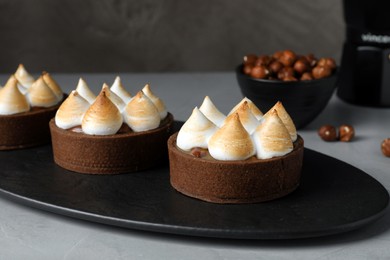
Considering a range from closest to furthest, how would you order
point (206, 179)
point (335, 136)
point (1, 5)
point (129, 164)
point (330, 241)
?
point (330, 241)
point (206, 179)
point (129, 164)
point (335, 136)
point (1, 5)

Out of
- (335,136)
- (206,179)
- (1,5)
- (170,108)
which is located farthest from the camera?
(1,5)

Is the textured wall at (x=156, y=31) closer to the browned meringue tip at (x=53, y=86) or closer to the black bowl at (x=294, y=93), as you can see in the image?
the black bowl at (x=294, y=93)

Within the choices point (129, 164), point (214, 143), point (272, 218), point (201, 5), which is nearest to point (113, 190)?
point (129, 164)

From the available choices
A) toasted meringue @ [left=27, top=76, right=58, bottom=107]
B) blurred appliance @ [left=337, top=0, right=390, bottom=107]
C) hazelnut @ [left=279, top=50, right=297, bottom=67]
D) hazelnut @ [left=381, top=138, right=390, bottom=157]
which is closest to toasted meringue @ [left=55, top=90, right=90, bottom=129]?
toasted meringue @ [left=27, top=76, right=58, bottom=107]

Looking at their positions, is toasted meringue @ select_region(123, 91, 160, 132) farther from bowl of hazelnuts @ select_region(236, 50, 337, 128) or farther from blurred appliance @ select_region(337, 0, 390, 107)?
blurred appliance @ select_region(337, 0, 390, 107)

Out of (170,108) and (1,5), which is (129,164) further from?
(1,5)

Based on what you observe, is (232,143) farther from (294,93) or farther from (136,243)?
(294,93)
